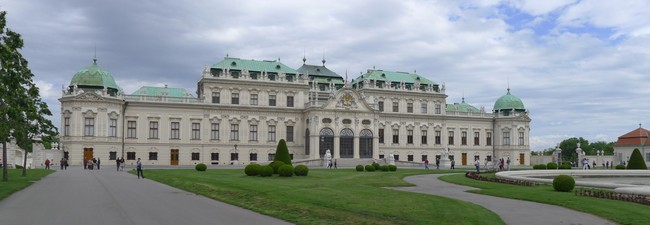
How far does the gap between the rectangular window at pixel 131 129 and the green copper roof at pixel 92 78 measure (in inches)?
211

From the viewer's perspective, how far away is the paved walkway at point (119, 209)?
18.1 metres

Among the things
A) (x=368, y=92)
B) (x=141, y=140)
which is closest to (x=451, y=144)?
(x=368, y=92)

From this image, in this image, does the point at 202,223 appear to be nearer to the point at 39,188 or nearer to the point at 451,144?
the point at 39,188

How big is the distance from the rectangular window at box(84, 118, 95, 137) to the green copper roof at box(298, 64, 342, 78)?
33.3 metres

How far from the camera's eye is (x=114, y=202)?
23453 mm

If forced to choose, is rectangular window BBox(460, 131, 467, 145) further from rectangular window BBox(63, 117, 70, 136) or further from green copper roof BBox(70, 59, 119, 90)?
rectangular window BBox(63, 117, 70, 136)

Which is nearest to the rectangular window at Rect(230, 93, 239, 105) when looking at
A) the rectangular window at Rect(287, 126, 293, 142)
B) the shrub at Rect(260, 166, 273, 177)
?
the rectangular window at Rect(287, 126, 293, 142)

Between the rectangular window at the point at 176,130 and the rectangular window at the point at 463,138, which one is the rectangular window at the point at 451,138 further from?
the rectangular window at the point at 176,130

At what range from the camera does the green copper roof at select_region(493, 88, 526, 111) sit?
10050 cm

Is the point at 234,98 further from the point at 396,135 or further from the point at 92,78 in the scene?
the point at 396,135

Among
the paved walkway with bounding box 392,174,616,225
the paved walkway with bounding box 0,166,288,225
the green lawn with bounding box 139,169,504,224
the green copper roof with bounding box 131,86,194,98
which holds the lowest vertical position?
the paved walkway with bounding box 392,174,616,225

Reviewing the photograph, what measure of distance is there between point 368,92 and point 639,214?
71.9m

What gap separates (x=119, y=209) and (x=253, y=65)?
65.5 m

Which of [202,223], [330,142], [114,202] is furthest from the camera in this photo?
[330,142]
